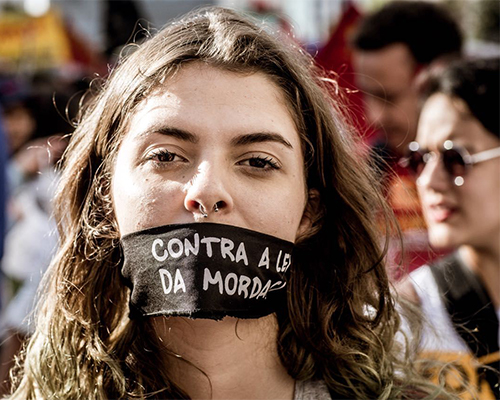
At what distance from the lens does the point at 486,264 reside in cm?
337

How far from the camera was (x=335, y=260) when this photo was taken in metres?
2.54

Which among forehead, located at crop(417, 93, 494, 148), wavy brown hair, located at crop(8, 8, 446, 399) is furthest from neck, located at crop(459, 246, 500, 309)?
wavy brown hair, located at crop(8, 8, 446, 399)

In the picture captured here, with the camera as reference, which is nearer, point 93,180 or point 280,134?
point 280,134

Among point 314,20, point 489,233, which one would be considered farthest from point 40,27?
point 489,233

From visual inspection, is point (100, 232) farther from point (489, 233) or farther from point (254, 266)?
point (489, 233)

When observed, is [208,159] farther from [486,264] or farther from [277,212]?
[486,264]

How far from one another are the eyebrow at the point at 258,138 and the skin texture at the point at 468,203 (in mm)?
1432

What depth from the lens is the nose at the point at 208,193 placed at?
6.61ft

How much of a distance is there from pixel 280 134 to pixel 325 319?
2.16 ft

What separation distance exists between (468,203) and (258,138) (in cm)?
160

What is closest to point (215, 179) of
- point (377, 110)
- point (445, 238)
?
point (445, 238)

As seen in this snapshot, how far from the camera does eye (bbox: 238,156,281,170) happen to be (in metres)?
2.16

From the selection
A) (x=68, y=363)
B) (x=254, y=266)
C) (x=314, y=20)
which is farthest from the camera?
(x=314, y=20)

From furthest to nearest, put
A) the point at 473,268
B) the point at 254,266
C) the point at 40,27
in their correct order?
1. the point at 40,27
2. the point at 473,268
3. the point at 254,266
